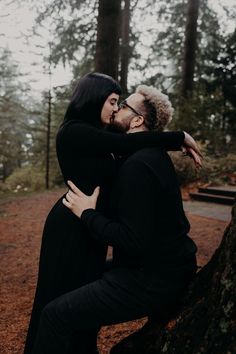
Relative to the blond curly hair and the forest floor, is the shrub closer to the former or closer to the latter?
the forest floor

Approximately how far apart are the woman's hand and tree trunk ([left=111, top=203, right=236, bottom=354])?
76 centimetres

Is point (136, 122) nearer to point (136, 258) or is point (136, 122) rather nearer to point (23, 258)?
point (136, 258)

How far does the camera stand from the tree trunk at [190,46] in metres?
15.2

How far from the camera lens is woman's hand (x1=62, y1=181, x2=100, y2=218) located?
89.4 inches

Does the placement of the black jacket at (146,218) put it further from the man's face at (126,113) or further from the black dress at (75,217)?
the man's face at (126,113)

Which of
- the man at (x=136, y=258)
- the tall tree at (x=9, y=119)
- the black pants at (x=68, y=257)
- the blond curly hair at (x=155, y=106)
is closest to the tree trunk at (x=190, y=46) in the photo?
the tall tree at (x=9, y=119)

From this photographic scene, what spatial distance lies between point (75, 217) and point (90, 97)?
787 mm

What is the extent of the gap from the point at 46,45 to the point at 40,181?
784 cm

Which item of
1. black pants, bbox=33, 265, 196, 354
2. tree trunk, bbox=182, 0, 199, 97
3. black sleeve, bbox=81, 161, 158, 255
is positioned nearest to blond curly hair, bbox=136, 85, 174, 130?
black sleeve, bbox=81, 161, 158, 255

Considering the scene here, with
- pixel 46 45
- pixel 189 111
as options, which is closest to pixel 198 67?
pixel 189 111

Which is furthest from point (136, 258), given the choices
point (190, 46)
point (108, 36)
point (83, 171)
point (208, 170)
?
point (190, 46)

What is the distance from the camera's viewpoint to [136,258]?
2088 millimetres

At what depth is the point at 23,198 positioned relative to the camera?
11789 mm

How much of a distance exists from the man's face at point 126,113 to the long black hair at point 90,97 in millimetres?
130
